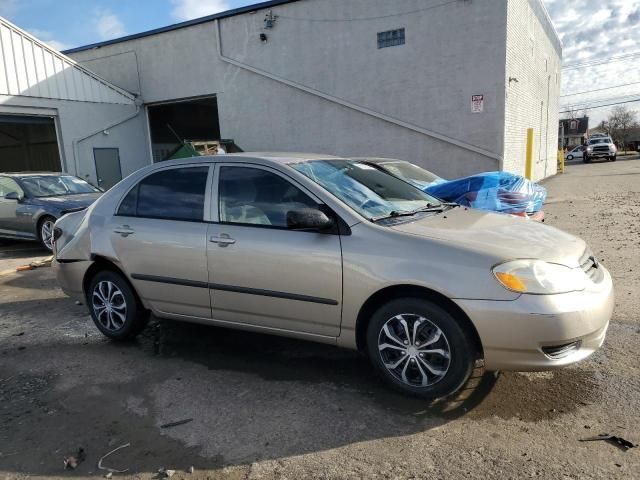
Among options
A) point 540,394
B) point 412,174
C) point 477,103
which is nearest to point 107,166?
point 477,103

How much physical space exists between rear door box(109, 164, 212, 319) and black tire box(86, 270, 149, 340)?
0.66ft

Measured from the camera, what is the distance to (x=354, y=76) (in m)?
15.1

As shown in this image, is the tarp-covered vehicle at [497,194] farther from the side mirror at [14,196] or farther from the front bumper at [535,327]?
the side mirror at [14,196]

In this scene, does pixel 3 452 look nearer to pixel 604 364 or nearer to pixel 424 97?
pixel 604 364

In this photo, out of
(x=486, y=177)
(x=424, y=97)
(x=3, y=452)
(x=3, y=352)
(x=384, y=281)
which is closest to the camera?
(x=3, y=452)

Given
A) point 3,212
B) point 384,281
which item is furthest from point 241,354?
point 3,212

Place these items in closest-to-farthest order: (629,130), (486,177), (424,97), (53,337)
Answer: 1. (53,337)
2. (486,177)
3. (424,97)
4. (629,130)

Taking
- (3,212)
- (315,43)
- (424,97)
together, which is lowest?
(3,212)

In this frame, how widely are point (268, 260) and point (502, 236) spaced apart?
1.61 metres

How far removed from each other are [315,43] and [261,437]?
47.9 ft

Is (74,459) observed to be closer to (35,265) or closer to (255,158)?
(255,158)

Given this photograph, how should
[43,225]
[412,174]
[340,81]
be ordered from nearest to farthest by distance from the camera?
1. [412,174]
2. [43,225]
3. [340,81]

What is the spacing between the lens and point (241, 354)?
419 cm

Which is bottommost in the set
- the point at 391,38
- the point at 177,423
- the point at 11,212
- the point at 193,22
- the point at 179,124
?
the point at 177,423
